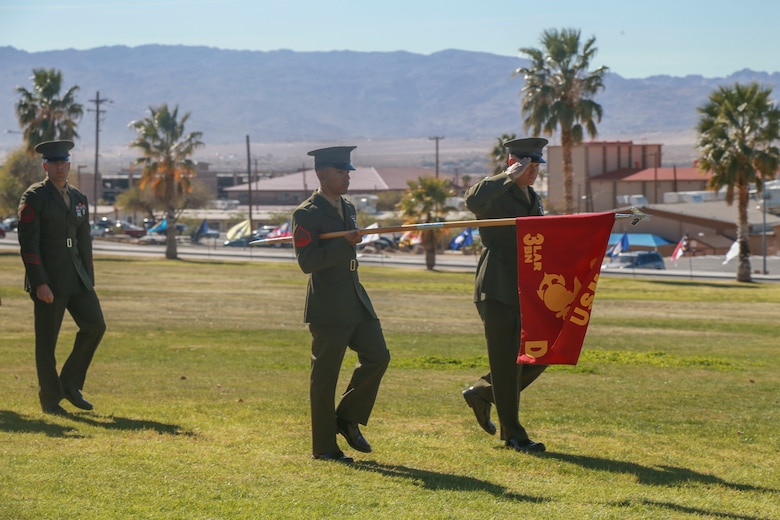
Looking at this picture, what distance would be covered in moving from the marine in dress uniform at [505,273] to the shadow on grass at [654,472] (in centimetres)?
42

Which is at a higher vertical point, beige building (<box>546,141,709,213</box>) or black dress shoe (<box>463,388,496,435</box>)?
beige building (<box>546,141,709,213</box>)

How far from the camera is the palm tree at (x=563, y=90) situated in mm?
59125

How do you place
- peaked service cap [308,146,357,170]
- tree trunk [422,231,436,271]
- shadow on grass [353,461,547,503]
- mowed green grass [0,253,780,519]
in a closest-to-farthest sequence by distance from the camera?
mowed green grass [0,253,780,519]
shadow on grass [353,461,547,503]
peaked service cap [308,146,357,170]
tree trunk [422,231,436,271]

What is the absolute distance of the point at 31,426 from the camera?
374 inches

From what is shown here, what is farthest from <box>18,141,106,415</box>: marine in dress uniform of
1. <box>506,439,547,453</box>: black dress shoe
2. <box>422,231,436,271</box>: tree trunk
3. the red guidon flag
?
<box>422,231,436,271</box>: tree trunk

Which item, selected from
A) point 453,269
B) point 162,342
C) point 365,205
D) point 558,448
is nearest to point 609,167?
point 365,205

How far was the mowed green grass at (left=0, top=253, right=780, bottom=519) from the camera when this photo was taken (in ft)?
22.1

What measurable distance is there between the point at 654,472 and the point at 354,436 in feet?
7.05

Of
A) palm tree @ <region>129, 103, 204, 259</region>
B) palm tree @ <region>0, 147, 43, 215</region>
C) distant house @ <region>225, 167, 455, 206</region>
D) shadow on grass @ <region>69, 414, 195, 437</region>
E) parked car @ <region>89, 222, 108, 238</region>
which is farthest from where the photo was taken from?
distant house @ <region>225, 167, 455, 206</region>

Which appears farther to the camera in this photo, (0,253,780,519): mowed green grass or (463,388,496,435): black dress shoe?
(463,388,496,435): black dress shoe

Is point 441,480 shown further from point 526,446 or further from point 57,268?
point 57,268

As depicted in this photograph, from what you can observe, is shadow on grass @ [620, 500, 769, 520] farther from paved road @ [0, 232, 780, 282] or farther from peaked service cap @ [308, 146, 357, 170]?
paved road @ [0, 232, 780, 282]

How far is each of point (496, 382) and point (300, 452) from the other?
1.58 metres

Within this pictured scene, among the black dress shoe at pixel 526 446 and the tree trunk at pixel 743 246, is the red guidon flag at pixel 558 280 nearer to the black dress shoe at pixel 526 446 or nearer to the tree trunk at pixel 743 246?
the black dress shoe at pixel 526 446
